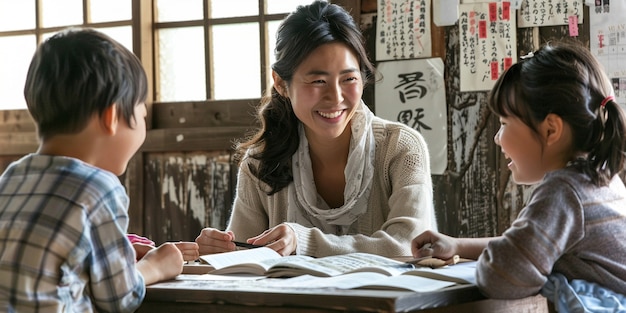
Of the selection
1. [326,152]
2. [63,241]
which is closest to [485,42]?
[326,152]

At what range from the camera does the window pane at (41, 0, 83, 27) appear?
14.0 ft

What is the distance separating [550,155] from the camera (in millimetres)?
1521

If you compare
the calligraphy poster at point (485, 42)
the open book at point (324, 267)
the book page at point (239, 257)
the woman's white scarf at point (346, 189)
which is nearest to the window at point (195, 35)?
the calligraphy poster at point (485, 42)

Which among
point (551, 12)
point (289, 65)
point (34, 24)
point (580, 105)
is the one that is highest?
point (34, 24)

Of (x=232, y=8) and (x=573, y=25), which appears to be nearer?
(x=573, y=25)

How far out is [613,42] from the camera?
3338mm

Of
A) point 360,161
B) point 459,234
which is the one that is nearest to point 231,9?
point 459,234

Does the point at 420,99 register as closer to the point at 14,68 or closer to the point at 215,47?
the point at 215,47

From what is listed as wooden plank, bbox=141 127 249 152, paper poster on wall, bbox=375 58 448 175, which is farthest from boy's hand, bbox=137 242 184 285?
wooden plank, bbox=141 127 249 152

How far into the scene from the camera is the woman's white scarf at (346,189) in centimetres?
243

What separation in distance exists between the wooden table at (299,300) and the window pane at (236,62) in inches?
94.6

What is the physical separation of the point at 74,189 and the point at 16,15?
3362 millimetres

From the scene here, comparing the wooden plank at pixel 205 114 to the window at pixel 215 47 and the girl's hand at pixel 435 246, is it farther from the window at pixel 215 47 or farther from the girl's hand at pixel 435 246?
the girl's hand at pixel 435 246

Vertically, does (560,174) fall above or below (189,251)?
above
